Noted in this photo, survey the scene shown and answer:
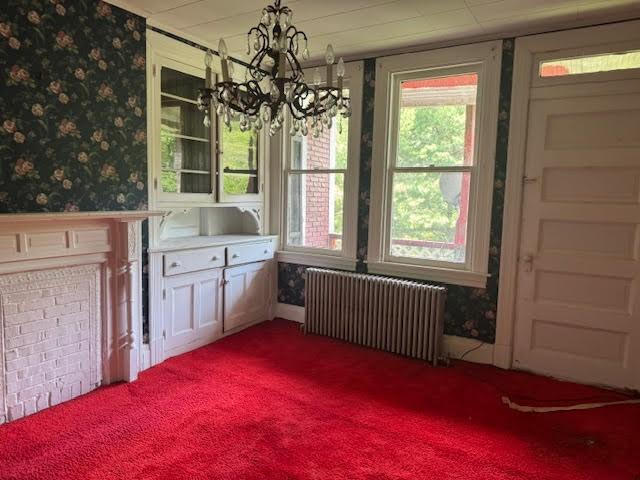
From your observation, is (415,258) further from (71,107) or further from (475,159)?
(71,107)

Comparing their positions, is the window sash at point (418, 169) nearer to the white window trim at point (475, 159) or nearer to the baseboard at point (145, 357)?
the white window trim at point (475, 159)

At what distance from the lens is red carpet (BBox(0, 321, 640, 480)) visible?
217 cm

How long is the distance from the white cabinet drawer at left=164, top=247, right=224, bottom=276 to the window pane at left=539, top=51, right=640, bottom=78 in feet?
9.74

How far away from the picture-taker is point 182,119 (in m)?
3.57

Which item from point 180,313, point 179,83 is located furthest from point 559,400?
point 179,83

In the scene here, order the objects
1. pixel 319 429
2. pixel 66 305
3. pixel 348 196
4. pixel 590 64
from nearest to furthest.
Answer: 1. pixel 319 429
2. pixel 66 305
3. pixel 590 64
4. pixel 348 196

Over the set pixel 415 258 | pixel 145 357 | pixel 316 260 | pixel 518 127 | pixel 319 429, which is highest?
pixel 518 127

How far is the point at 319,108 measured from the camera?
2.09 metres

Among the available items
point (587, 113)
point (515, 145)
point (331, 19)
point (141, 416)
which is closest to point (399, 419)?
point (141, 416)

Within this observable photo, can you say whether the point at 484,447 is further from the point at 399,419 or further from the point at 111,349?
the point at 111,349

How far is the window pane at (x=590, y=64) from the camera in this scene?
3.00m

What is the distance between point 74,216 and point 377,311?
7.94 ft

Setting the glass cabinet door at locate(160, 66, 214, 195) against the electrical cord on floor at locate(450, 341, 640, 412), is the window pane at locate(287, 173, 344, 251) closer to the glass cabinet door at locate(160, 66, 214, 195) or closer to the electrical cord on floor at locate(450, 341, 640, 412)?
the glass cabinet door at locate(160, 66, 214, 195)

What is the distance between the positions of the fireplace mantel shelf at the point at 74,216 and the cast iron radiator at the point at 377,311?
169 cm
